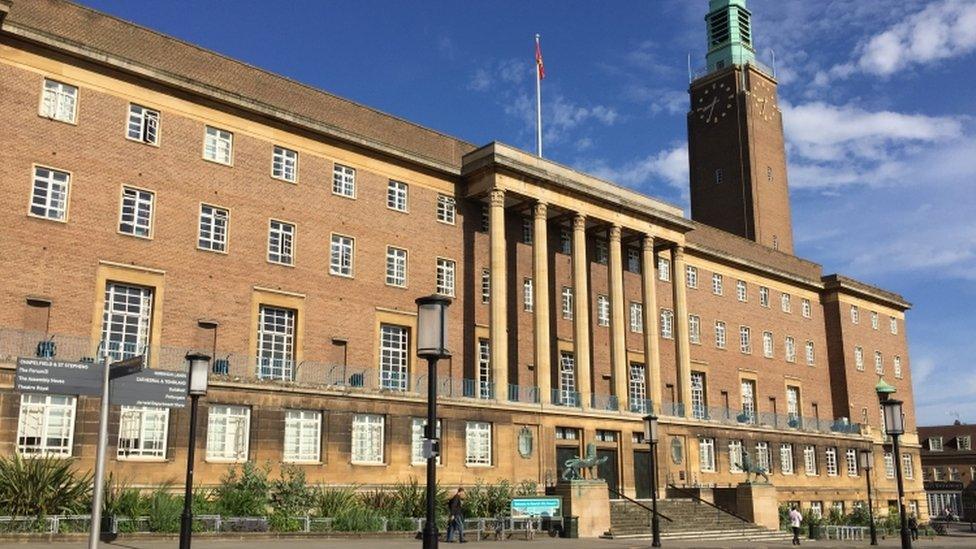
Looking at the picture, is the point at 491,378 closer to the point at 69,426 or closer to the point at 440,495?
the point at 440,495

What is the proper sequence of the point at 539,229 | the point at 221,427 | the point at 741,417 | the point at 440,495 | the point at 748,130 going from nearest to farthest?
the point at 221,427 → the point at 440,495 → the point at 539,229 → the point at 741,417 → the point at 748,130

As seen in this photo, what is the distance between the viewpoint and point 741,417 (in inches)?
2029

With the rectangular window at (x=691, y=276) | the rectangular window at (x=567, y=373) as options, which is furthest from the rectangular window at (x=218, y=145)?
the rectangular window at (x=691, y=276)

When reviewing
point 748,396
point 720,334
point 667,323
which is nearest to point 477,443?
point 667,323

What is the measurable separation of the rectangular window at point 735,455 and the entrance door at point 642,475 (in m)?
7.28

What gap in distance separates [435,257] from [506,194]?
4335 millimetres

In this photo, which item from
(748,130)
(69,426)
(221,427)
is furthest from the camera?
(748,130)

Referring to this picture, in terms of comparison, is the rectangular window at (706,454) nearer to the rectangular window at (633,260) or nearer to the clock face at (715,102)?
the rectangular window at (633,260)

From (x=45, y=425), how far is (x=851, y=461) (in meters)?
50.5

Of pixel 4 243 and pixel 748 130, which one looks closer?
pixel 4 243

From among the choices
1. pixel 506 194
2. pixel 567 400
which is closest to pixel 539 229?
pixel 506 194

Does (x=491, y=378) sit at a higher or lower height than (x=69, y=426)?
higher

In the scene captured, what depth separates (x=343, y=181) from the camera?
3669cm

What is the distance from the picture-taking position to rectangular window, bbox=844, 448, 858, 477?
5969cm
